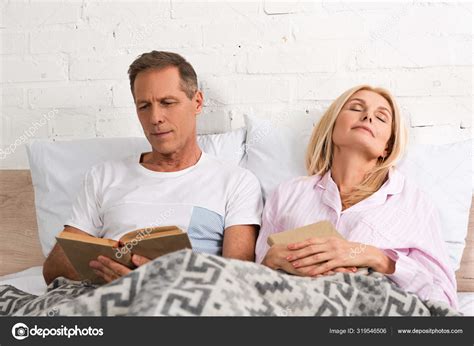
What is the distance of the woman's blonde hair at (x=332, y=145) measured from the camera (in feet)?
5.29

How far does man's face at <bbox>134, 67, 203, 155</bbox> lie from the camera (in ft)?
5.36

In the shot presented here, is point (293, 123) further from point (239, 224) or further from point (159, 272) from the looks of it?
point (159, 272)

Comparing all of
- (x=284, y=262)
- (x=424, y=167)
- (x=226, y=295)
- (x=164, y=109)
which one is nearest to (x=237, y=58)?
(x=164, y=109)

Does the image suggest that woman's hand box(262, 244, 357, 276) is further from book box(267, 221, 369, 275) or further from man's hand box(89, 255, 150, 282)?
man's hand box(89, 255, 150, 282)

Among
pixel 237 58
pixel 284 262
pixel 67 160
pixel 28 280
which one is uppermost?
pixel 237 58

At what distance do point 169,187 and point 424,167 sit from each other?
2.14ft

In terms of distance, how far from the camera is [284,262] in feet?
4.56

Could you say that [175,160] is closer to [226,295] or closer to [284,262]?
[284,262]

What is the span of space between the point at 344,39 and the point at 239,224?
65 centimetres

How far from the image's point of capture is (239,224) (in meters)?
1.59

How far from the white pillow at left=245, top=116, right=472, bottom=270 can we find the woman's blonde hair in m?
0.04

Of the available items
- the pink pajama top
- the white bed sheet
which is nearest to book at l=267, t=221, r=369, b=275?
the pink pajama top
